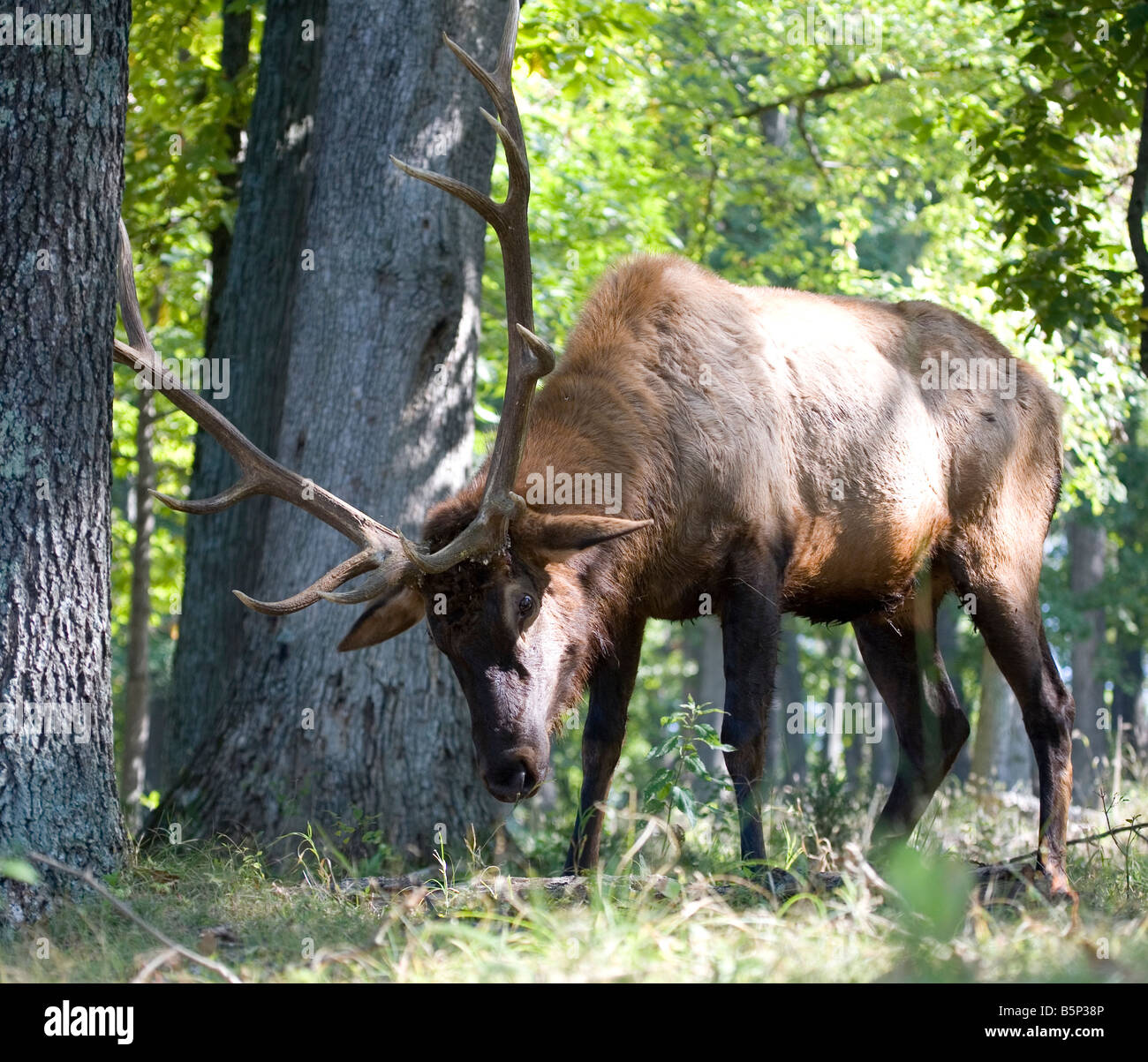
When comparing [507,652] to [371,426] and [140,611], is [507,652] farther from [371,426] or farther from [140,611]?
[140,611]

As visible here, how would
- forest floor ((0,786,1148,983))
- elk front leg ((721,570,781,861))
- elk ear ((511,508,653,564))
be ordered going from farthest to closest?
elk front leg ((721,570,781,861)) → elk ear ((511,508,653,564)) → forest floor ((0,786,1148,983))

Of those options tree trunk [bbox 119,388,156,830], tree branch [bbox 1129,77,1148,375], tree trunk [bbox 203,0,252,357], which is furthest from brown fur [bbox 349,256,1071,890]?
tree trunk [bbox 119,388,156,830]

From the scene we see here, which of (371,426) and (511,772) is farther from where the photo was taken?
(371,426)

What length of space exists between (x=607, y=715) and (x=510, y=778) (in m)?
1.23

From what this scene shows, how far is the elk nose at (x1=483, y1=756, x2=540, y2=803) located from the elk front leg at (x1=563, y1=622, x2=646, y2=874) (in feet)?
3.12

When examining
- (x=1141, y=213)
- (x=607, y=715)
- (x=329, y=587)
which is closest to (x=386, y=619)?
(x=329, y=587)

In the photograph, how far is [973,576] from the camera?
6633 mm

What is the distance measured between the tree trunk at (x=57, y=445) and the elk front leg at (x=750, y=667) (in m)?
2.58

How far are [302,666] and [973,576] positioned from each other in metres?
3.50

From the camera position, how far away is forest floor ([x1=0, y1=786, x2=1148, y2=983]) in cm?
324

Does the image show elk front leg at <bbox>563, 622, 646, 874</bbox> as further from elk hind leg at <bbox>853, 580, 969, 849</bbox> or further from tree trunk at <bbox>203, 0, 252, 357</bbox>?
tree trunk at <bbox>203, 0, 252, 357</bbox>

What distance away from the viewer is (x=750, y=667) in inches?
223

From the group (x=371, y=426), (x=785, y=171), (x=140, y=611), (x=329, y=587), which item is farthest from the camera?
(x=785, y=171)

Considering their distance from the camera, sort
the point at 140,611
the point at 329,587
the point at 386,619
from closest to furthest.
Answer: the point at 329,587
the point at 386,619
the point at 140,611
